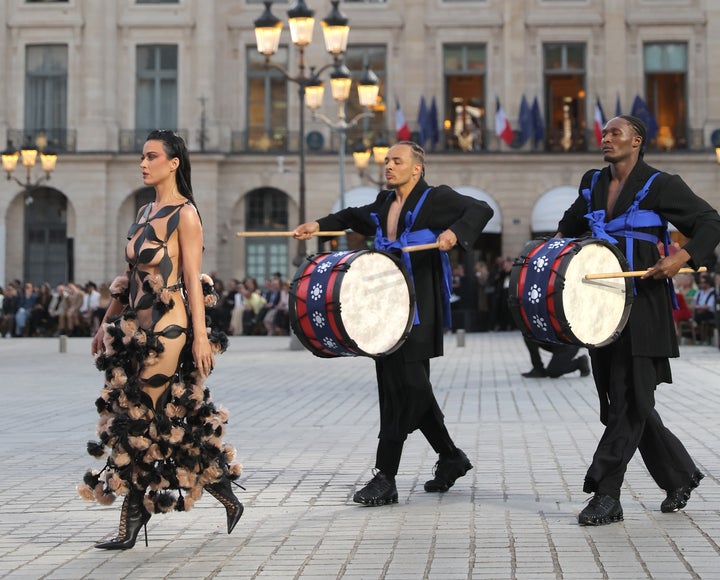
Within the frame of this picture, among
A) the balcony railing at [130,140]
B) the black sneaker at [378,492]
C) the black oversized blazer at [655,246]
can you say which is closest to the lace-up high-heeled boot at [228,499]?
the black sneaker at [378,492]

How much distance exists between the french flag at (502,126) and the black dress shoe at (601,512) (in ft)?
130

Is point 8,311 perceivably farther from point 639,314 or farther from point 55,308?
point 639,314

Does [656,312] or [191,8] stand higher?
[191,8]

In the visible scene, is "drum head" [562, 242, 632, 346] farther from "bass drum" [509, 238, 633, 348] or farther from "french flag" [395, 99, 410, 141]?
"french flag" [395, 99, 410, 141]

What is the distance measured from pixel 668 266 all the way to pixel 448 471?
1.98m

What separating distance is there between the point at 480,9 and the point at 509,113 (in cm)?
369

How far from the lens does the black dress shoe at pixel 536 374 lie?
18844mm

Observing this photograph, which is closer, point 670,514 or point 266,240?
point 670,514

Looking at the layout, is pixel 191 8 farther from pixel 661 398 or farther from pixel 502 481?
pixel 502 481

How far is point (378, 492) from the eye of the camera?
26.4 ft

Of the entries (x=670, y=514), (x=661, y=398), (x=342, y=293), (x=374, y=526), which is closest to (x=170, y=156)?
(x=342, y=293)

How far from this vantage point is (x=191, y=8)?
48.4m

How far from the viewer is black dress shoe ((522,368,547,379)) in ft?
61.8

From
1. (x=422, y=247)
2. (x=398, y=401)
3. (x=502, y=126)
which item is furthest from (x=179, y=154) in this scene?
(x=502, y=126)
